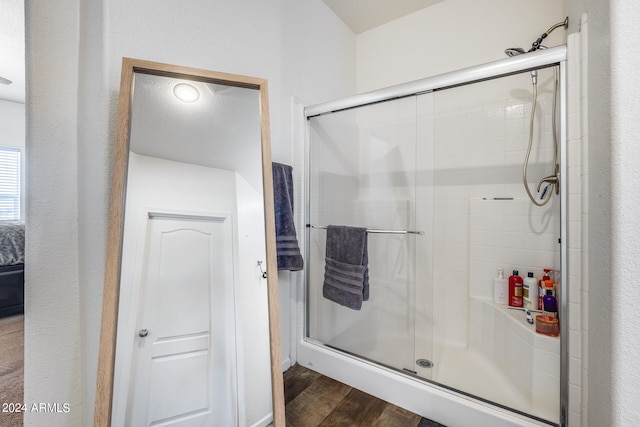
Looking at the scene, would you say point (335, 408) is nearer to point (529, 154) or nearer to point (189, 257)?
point (189, 257)

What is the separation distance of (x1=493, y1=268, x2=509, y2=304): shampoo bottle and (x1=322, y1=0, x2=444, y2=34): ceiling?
6.62 ft

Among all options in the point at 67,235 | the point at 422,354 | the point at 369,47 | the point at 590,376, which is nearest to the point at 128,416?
the point at 67,235

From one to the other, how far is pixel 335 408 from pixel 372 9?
2.65 m

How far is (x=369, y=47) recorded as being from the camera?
226cm

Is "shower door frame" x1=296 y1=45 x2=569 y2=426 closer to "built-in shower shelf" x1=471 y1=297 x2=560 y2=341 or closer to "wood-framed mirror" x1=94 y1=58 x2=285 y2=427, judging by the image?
"built-in shower shelf" x1=471 y1=297 x2=560 y2=341

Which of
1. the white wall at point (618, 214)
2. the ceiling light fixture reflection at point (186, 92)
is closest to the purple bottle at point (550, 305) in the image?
the white wall at point (618, 214)

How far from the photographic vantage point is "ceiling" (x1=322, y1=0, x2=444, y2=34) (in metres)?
1.92

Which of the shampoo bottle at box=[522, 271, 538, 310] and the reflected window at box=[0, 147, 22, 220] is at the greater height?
the reflected window at box=[0, 147, 22, 220]

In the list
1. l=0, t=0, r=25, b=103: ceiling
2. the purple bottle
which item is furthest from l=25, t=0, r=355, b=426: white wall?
the purple bottle

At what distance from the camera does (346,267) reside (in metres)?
1.52

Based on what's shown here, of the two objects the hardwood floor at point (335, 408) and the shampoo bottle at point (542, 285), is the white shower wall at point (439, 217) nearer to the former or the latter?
the shampoo bottle at point (542, 285)

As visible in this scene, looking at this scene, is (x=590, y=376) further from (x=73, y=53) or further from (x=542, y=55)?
(x=73, y=53)

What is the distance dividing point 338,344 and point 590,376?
1.11 metres

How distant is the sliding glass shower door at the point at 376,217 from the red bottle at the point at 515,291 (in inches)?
19.2
